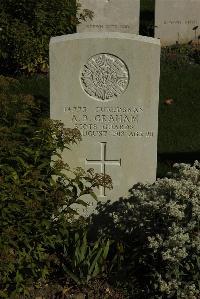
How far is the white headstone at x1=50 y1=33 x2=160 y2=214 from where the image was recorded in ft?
17.0

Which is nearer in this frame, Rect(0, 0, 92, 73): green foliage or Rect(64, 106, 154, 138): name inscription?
Rect(64, 106, 154, 138): name inscription

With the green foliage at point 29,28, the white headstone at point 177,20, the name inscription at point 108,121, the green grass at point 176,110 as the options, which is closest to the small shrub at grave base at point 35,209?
the name inscription at point 108,121

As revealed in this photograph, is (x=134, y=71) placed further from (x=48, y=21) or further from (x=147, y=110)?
(x=48, y=21)

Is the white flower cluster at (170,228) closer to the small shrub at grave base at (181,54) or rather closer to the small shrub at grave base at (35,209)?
the small shrub at grave base at (35,209)

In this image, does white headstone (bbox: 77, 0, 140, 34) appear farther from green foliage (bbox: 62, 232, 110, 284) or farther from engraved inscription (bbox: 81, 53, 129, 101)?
green foliage (bbox: 62, 232, 110, 284)

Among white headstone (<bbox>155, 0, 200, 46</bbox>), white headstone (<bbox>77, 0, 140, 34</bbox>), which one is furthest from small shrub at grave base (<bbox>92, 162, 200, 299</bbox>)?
white headstone (<bbox>155, 0, 200, 46</bbox>)

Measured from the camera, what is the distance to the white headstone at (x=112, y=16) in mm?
10609

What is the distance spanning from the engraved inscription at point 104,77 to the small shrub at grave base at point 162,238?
80 cm

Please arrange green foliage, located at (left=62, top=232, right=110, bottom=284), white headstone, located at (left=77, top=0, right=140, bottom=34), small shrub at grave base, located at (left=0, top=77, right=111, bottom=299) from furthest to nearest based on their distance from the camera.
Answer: white headstone, located at (left=77, top=0, right=140, bottom=34)
green foliage, located at (left=62, top=232, right=110, bottom=284)
small shrub at grave base, located at (left=0, top=77, right=111, bottom=299)

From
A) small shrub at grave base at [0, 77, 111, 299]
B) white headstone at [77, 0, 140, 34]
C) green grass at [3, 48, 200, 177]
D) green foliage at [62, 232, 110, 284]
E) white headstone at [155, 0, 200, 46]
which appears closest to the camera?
small shrub at grave base at [0, 77, 111, 299]

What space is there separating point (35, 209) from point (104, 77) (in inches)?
52.6

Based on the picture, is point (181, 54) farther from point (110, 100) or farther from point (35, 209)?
point (35, 209)

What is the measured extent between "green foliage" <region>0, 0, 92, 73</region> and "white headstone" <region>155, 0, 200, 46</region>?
6.75 feet

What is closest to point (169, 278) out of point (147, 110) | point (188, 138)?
point (147, 110)
